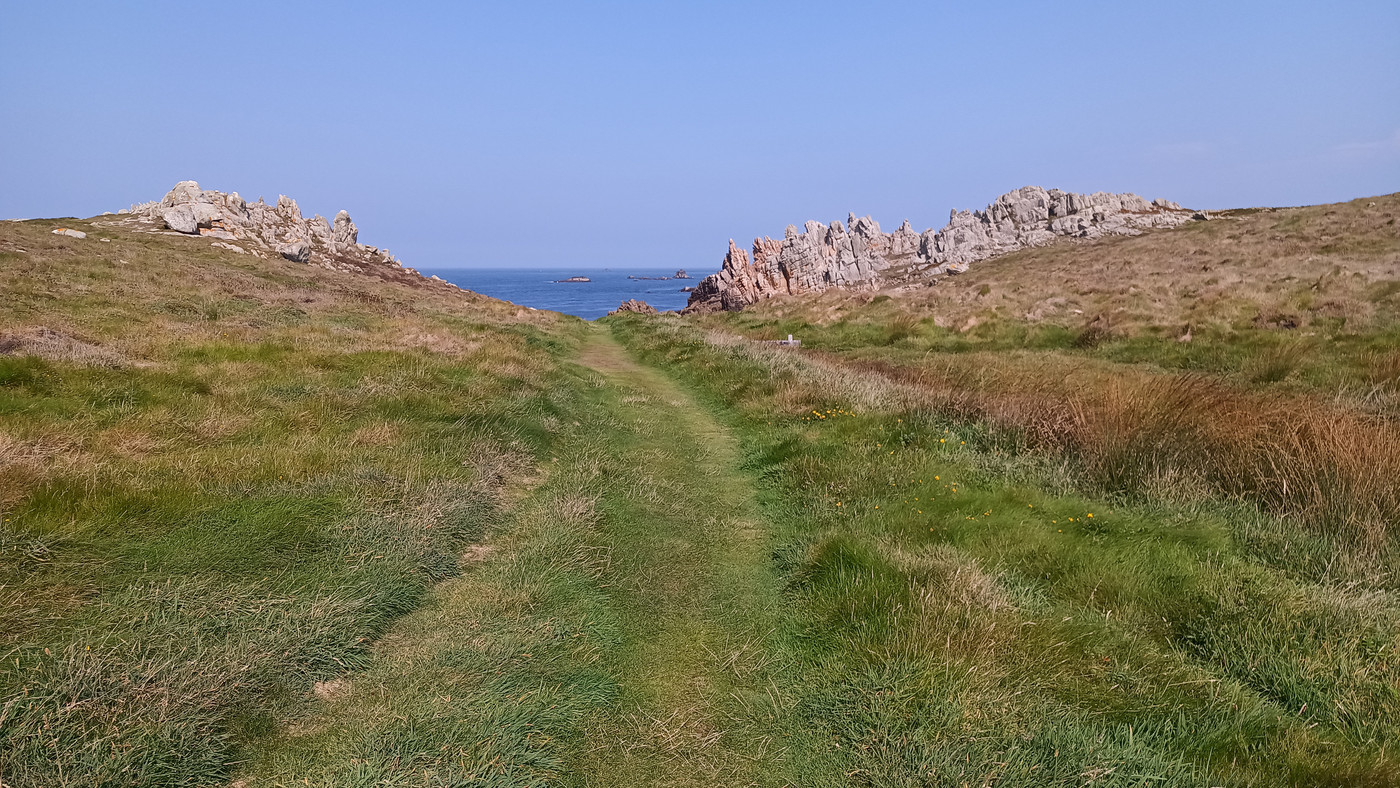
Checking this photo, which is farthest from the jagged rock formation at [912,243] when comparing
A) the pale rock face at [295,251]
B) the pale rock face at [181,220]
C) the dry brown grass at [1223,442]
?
the dry brown grass at [1223,442]

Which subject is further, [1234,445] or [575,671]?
[1234,445]

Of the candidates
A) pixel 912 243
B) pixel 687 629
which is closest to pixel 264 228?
pixel 687 629

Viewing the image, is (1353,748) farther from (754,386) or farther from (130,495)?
(754,386)

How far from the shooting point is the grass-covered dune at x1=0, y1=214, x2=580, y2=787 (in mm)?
3359

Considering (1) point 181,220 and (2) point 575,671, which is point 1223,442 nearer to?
(2) point 575,671

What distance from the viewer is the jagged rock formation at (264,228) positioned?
181ft

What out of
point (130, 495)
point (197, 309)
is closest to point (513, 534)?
point (130, 495)

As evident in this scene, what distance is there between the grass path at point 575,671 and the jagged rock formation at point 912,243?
7145cm

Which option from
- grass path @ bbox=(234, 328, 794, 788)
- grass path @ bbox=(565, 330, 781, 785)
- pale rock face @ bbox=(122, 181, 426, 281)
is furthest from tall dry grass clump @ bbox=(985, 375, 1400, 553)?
pale rock face @ bbox=(122, 181, 426, 281)

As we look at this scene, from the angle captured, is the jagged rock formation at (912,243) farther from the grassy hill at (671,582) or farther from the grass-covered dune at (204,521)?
the grass-covered dune at (204,521)

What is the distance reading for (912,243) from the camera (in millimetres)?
99250

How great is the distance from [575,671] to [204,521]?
3.43 meters

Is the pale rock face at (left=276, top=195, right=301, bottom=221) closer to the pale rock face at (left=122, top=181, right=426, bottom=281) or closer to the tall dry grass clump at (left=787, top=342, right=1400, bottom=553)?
the pale rock face at (left=122, top=181, right=426, bottom=281)

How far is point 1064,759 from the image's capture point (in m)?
3.70
